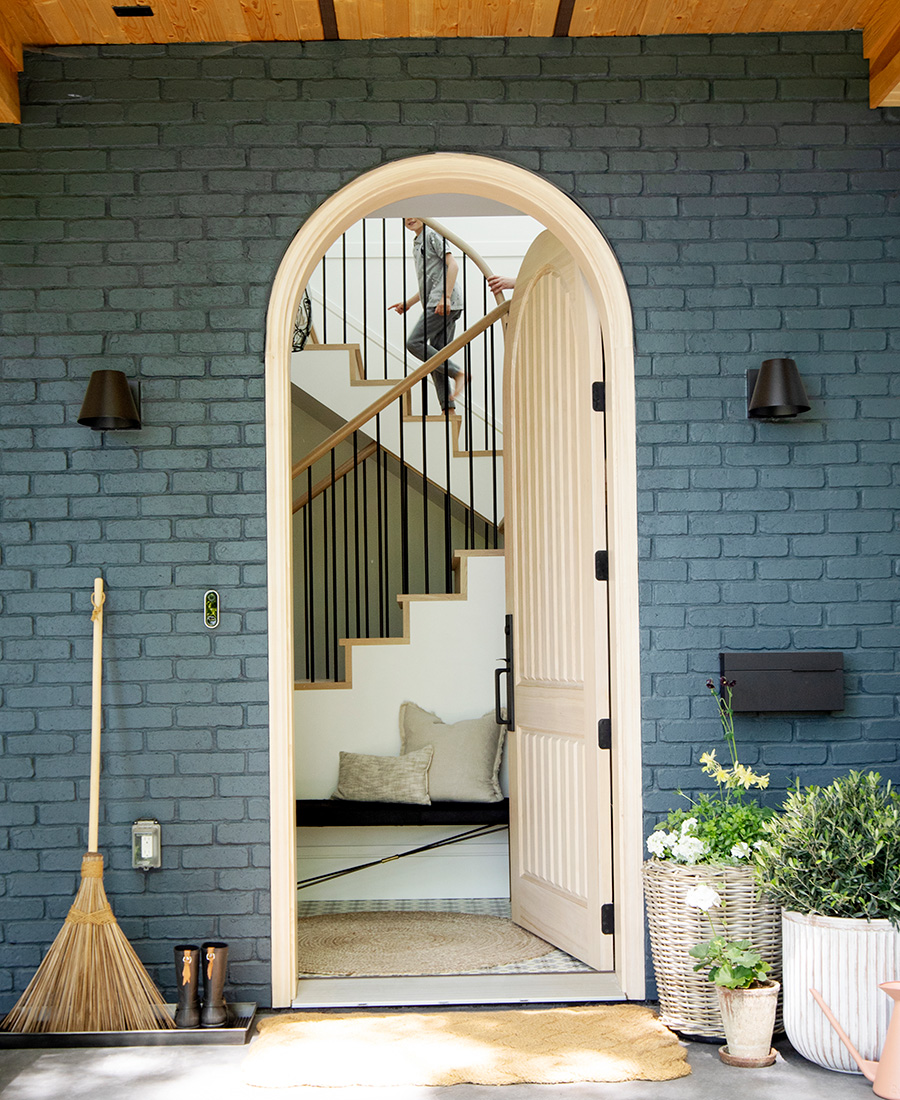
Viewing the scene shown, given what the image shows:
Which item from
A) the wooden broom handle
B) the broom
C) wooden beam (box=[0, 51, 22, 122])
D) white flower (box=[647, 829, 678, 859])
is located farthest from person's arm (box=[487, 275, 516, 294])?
the broom

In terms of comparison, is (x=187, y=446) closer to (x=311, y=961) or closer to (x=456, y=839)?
(x=311, y=961)

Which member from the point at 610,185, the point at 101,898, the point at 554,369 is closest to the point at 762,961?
the point at 101,898

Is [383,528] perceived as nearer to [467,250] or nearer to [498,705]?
[467,250]

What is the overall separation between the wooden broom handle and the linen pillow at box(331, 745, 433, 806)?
1502 millimetres

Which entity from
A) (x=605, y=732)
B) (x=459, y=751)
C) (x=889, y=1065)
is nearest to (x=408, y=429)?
(x=459, y=751)

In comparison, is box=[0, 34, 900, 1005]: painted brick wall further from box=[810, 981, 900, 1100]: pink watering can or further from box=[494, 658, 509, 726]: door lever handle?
box=[494, 658, 509, 726]: door lever handle

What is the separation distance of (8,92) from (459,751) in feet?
9.83

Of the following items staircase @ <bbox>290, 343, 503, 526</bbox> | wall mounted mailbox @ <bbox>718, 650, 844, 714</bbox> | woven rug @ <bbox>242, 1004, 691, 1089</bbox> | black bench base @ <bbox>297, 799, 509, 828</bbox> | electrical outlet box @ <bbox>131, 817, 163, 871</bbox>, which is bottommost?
woven rug @ <bbox>242, 1004, 691, 1089</bbox>

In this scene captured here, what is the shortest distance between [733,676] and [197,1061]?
1.89 metres

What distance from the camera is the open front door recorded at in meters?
3.41

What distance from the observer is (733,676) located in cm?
321

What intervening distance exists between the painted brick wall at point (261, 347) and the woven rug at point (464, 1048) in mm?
613

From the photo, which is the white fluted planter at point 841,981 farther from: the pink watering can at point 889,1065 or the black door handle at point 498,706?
the black door handle at point 498,706

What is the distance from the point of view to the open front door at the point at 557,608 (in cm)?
341
